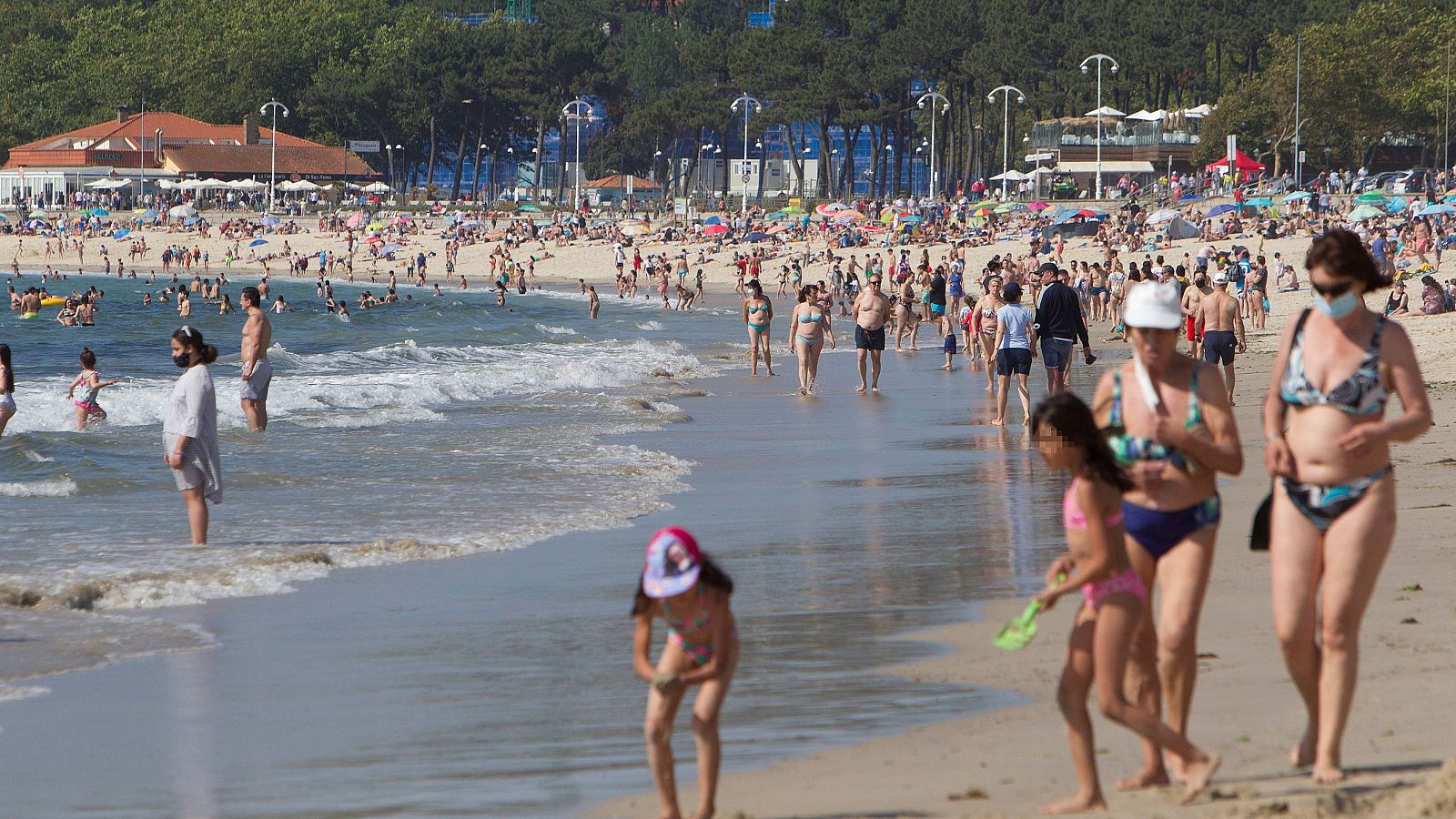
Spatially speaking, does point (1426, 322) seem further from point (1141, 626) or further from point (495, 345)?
point (1141, 626)

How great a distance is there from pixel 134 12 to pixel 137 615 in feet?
375

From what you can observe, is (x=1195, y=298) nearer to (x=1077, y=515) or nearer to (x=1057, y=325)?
(x=1057, y=325)

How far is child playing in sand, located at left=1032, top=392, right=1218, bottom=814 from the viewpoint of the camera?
4.11 m

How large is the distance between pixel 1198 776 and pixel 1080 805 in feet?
1.03

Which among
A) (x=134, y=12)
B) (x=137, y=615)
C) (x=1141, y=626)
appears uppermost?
(x=134, y=12)

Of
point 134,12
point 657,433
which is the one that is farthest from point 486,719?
point 134,12

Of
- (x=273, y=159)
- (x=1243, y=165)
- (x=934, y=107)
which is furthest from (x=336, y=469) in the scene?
(x=273, y=159)

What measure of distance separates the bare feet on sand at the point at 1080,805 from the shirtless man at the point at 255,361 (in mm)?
9609

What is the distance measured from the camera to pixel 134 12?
11288 cm

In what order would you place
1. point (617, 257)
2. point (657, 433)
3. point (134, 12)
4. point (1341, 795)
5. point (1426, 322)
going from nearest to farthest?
point (1341, 795) < point (657, 433) < point (1426, 322) < point (617, 257) < point (134, 12)

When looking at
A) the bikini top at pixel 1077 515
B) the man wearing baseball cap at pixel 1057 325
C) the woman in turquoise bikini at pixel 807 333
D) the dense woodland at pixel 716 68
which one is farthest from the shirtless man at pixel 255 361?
the dense woodland at pixel 716 68

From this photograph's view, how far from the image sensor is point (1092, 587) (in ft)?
13.6

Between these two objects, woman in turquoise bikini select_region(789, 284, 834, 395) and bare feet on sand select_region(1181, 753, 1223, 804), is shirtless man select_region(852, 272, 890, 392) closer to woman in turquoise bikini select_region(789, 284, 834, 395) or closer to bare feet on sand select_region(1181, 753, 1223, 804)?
woman in turquoise bikini select_region(789, 284, 834, 395)

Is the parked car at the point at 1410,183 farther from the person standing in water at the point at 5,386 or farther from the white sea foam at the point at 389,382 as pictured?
the person standing in water at the point at 5,386
